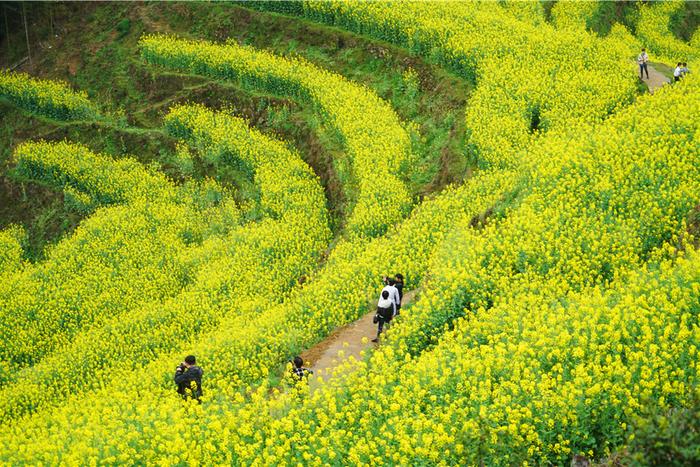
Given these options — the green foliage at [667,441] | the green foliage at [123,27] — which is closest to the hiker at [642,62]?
the green foliage at [667,441]

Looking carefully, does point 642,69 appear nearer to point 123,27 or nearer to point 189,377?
point 189,377

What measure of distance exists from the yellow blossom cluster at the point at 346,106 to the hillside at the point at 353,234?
18cm

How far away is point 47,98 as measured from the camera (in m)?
50.1

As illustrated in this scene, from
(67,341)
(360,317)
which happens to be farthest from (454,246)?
(67,341)

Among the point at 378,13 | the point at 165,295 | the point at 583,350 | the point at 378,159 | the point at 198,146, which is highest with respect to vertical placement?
the point at 378,13

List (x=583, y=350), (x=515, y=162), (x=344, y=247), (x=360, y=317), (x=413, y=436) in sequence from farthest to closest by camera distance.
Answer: (x=344, y=247) < (x=515, y=162) < (x=360, y=317) < (x=583, y=350) < (x=413, y=436)

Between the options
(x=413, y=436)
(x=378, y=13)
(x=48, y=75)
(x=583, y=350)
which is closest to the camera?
(x=413, y=436)

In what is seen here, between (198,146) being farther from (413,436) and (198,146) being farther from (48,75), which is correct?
(413,436)

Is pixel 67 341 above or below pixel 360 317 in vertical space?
below

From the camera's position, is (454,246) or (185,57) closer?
(454,246)

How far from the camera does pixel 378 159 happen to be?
29.8m

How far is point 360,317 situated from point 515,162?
8.63 m

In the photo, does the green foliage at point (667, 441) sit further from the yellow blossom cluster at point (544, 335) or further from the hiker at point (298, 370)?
the hiker at point (298, 370)

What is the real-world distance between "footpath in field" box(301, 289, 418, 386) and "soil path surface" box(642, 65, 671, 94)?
16.7 metres
